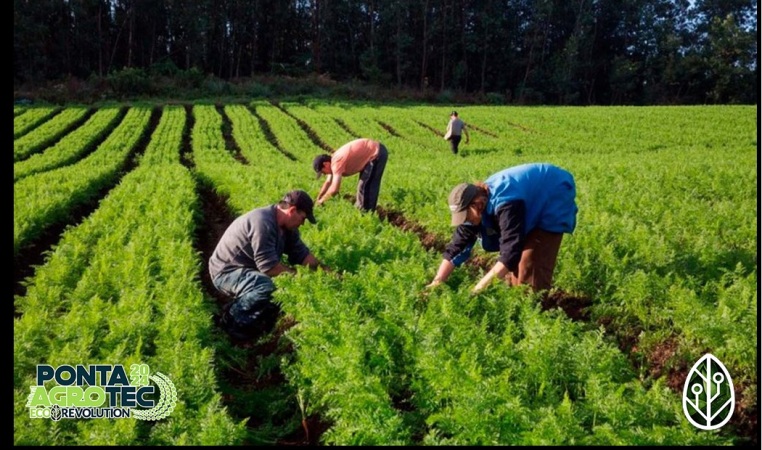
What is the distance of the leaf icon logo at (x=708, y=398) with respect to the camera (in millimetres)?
3807

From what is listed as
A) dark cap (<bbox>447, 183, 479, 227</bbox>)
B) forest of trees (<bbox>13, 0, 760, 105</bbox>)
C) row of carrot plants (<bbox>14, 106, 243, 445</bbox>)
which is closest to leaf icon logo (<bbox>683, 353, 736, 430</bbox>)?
dark cap (<bbox>447, 183, 479, 227</bbox>)

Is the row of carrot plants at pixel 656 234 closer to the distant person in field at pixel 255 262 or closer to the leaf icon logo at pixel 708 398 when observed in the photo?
the leaf icon logo at pixel 708 398

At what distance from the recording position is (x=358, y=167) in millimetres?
9867

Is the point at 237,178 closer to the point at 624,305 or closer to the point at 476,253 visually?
the point at 476,253

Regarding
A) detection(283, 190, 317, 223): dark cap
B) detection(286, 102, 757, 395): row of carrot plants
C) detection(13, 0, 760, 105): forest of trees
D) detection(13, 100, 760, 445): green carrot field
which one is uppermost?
detection(13, 0, 760, 105): forest of trees

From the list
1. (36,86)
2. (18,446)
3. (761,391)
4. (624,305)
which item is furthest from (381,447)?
(36,86)

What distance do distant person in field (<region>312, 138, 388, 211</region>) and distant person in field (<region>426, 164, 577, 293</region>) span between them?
3.79 metres

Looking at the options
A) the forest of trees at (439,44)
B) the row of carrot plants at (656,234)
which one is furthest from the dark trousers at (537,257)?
the forest of trees at (439,44)

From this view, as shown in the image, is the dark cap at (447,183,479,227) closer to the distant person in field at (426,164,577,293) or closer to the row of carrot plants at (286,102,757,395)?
the distant person in field at (426,164,577,293)

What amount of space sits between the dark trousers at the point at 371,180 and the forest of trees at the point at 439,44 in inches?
2045

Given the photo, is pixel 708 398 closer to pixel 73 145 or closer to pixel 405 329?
pixel 405 329

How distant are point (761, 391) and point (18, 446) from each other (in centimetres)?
519

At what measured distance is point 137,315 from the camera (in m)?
5.44

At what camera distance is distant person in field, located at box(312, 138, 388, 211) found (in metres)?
9.22
